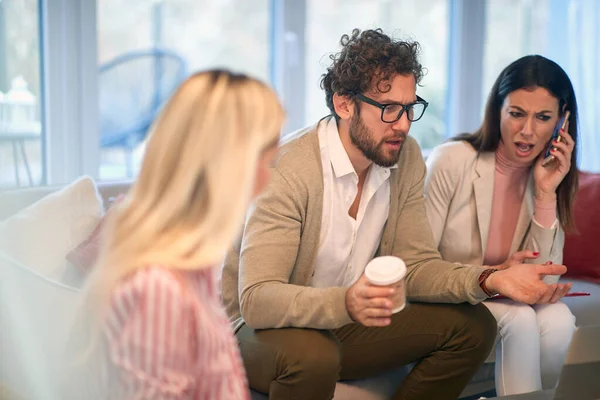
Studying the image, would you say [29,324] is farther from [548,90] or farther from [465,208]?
[548,90]

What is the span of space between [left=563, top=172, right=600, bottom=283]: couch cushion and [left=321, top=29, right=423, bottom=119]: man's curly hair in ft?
3.68

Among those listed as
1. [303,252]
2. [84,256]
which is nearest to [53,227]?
[84,256]

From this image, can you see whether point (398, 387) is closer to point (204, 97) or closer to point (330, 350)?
point (330, 350)

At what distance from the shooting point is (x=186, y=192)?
120 cm

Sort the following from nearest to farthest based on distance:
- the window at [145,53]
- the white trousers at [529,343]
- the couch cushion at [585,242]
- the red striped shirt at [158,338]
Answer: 1. the red striped shirt at [158,338]
2. the white trousers at [529,343]
3. the couch cushion at [585,242]
4. the window at [145,53]

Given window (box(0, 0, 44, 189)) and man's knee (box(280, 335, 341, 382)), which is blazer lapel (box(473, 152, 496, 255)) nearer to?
man's knee (box(280, 335, 341, 382))

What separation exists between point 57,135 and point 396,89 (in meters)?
1.53

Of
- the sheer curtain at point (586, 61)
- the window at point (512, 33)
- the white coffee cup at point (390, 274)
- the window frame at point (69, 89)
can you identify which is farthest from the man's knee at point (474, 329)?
the window at point (512, 33)

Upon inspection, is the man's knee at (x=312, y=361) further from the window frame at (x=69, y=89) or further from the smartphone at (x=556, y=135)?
the window frame at (x=69, y=89)

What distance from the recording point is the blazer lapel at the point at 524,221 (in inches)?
103

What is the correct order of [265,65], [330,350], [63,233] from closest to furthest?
[330,350] < [63,233] < [265,65]

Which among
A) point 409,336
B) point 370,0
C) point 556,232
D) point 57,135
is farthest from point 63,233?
point 370,0

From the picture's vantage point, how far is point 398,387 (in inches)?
87.7

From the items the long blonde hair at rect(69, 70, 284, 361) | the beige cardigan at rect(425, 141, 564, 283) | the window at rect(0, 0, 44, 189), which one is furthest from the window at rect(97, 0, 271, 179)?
the long blonde hair at rect(69, 70, 284, 361)
